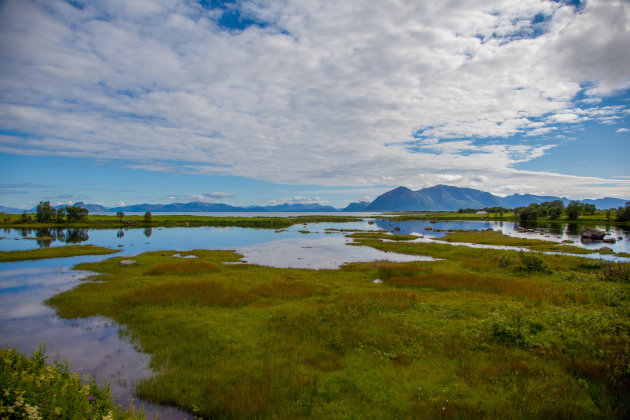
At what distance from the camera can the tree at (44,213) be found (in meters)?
124

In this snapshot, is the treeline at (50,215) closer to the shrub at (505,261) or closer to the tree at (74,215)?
the tree at (74,215)

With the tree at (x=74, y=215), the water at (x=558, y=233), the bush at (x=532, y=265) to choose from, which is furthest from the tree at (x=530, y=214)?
the tree at (x=74, y=215)

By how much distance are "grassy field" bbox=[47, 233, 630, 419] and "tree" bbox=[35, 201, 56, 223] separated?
13783cm

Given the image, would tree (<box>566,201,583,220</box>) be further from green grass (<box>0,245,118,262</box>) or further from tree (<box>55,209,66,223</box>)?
tree (<box>55,209,66,223</box>)

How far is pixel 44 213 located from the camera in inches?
4931

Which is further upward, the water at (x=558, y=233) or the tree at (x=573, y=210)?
the tree at (x=573, y=210)

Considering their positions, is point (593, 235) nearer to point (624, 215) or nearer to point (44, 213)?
point (624, 215)

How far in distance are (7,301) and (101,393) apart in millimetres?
25620

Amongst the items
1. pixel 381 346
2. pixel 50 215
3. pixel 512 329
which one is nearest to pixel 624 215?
pixel 512 329

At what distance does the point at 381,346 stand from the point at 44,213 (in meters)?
168

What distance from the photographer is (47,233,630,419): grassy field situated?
1009 cm

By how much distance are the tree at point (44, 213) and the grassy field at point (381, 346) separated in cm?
13783

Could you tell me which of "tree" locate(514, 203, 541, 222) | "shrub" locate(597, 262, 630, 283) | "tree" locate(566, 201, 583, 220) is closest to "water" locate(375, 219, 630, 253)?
"tree" locate(566, 201, 583, 220)

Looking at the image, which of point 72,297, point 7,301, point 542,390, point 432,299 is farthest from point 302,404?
point 7,301
